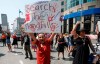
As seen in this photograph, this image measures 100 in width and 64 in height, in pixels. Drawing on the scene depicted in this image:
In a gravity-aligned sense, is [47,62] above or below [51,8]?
below

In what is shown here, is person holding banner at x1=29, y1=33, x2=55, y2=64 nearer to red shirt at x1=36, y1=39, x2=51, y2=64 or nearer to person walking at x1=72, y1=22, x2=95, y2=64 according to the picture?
red shirt at x1=36, y1=39, x2=51, y2=64

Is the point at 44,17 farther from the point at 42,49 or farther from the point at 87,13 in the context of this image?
the point at 87,13

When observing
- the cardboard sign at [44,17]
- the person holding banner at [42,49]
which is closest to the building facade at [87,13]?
the cardboard sign at [44,17]

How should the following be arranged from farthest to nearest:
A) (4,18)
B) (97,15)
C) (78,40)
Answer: (4,18), (97,15), (78,40)

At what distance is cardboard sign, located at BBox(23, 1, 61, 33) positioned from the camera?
17.5 feet

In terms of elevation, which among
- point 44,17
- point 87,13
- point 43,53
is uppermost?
point 87,13

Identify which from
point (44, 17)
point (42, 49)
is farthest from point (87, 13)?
point (42, 49)

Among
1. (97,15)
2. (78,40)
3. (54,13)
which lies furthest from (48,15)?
(97,15)

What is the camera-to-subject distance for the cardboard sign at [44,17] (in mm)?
5324

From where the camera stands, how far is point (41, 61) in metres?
5.18

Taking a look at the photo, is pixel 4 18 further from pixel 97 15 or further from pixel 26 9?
pixel 26 9

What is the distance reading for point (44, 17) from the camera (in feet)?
18.4

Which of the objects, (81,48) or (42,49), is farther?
(81,48)

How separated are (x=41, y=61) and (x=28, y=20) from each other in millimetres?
1034
